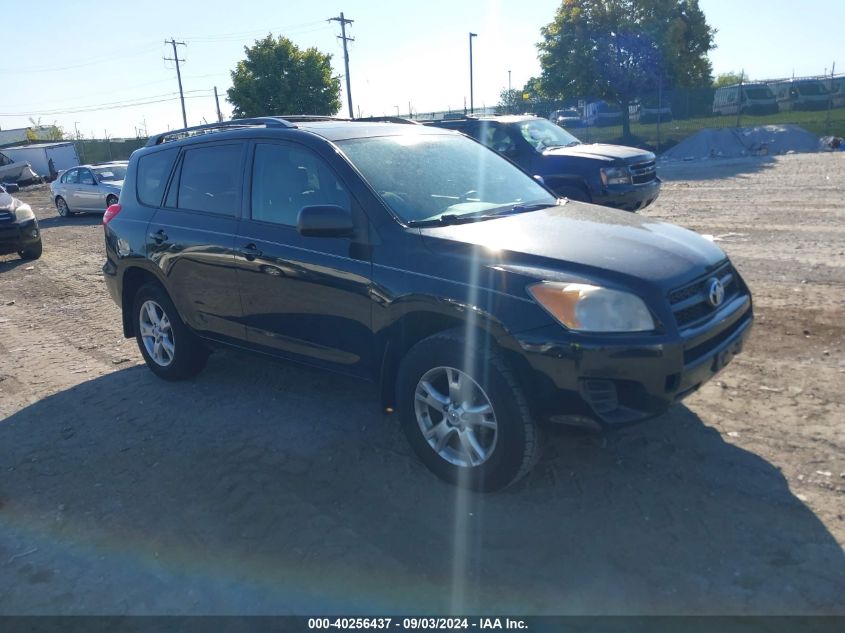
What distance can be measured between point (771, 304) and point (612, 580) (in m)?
4.32

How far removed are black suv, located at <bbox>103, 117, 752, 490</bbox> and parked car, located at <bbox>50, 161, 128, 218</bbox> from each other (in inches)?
587

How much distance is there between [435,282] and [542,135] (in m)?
8.53

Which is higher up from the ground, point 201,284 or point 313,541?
point 201,284

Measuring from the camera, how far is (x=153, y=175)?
5531mm

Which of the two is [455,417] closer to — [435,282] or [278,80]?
[435,282]

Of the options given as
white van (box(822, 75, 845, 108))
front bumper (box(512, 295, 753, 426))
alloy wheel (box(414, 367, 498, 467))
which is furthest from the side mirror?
white van (box(822, 75, 845, 108))

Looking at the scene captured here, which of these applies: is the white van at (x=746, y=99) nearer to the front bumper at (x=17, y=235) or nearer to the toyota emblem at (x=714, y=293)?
the front bumper at (x=17, y=235)

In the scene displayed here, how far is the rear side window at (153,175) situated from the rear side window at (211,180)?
0.23 metres

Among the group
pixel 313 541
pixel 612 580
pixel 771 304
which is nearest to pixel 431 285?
pixel 313 541

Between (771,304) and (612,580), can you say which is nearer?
(612,580)

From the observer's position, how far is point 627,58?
3412 cm

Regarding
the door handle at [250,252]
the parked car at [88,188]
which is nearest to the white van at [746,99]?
the parked car at [88,188]

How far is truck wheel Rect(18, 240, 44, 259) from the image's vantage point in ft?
39.8

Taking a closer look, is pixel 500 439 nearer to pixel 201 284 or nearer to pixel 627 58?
pixel 201 284
